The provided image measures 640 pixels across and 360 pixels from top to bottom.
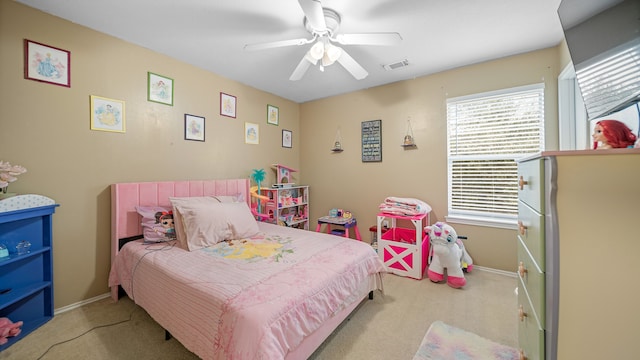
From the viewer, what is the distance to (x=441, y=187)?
3039mm

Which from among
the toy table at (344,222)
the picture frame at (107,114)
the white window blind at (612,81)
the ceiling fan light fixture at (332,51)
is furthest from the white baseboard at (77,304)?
the white window blind at (612,81)

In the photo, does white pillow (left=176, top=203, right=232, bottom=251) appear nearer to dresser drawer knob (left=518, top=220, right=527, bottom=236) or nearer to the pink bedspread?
the pink bedspread

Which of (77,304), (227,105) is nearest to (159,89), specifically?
(227,105)

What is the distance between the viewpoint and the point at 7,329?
1.62m

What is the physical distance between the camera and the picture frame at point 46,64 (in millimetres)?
1862

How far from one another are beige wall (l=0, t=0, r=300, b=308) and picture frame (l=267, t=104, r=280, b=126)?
103cm

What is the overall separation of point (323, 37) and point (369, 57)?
86 cm

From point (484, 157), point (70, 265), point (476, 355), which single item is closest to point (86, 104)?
point (70, 265)

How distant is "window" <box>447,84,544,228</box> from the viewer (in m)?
2.62

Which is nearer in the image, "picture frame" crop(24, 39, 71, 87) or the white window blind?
the white window blind

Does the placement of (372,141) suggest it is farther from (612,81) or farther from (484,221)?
(612,81)

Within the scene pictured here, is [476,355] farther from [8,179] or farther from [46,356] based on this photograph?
[8,179]

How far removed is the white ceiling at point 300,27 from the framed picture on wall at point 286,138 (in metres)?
1.28

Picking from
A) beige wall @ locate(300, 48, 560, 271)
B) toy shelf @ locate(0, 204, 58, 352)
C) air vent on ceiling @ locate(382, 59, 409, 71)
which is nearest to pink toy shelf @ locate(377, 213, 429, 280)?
beige wall @ locate(300, 48, 560, 271)
